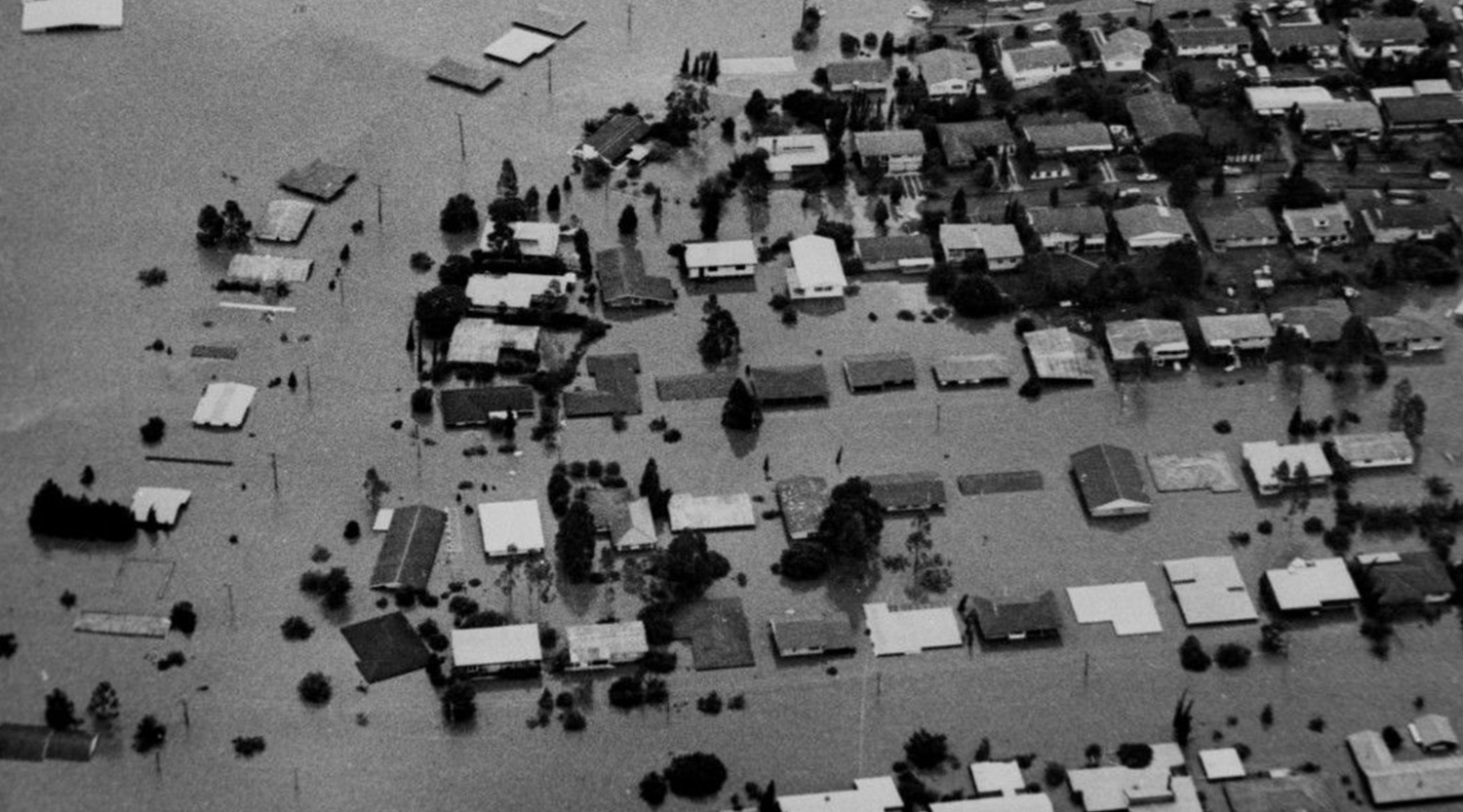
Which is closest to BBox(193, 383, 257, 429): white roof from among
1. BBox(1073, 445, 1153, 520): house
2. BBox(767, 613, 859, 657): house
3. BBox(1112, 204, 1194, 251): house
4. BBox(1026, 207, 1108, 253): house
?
BBox(767, 613, 859, 657): house

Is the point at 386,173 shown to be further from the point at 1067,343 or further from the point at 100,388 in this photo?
the point at 1067,343

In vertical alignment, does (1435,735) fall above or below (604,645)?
below

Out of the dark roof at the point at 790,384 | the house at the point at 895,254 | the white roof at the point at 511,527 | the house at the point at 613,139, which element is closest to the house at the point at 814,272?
the house at the point at 895,254

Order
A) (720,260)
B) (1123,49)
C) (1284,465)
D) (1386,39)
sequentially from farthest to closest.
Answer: (1386,39) < (1123,49) < (720,260) < (1284,465)

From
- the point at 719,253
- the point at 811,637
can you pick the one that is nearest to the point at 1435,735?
the point at 811,637

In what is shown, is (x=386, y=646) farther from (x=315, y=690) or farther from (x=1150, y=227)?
(x=1150, y=227)

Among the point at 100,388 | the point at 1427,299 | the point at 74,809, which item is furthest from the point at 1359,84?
the point at 74,809
